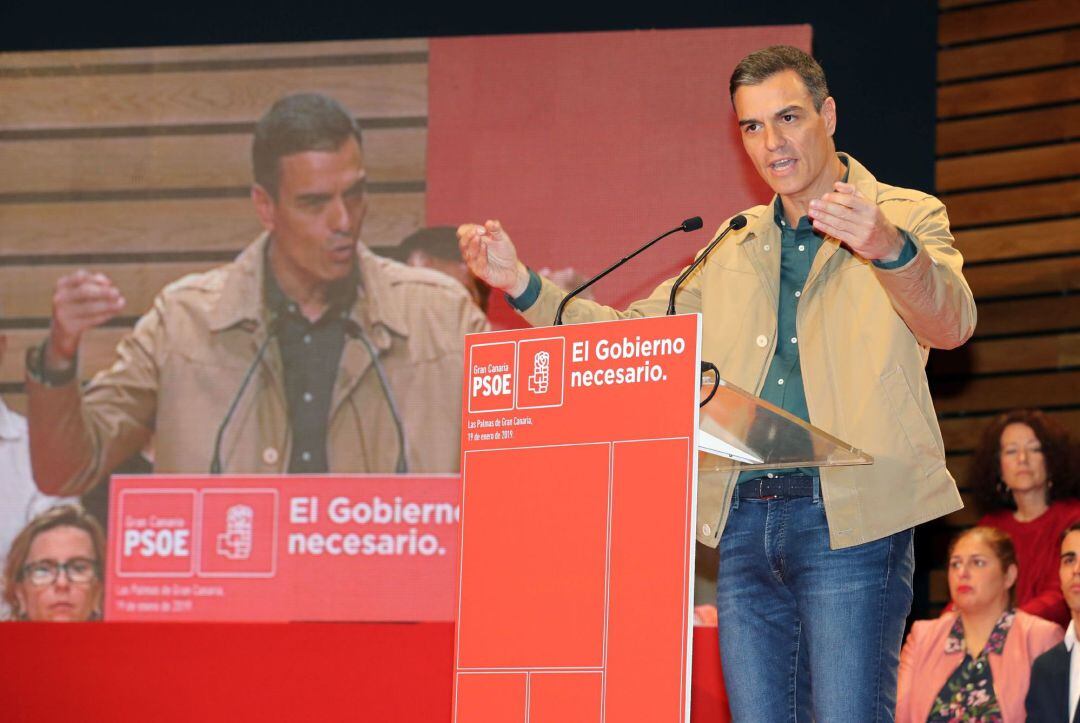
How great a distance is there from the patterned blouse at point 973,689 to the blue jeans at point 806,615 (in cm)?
187

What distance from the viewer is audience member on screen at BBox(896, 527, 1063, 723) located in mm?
3592

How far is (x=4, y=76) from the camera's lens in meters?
5.09

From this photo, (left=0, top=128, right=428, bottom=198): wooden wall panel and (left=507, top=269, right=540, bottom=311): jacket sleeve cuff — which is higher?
(left=0, top=128, right=428, bottom=198): wooden wall panel

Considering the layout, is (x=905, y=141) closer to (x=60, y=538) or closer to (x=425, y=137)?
(x=425, y=137)

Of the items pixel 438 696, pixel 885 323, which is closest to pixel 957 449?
pixel 438 696

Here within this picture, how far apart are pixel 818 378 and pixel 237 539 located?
124 inches

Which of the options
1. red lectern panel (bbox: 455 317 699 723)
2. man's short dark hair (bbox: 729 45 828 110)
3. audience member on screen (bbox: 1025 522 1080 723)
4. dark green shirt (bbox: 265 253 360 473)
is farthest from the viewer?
dark green shirt (bbox: 265 253 360 473)

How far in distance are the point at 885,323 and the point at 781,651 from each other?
48 cm

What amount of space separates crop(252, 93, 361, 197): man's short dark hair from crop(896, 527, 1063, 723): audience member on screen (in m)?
2.57

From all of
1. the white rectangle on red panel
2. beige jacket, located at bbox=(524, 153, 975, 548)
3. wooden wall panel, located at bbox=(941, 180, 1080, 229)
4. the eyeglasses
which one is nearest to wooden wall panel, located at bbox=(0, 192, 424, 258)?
the white rectangle on red panel

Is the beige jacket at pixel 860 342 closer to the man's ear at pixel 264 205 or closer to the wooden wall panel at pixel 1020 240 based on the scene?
the man's ear at pixel 264 205

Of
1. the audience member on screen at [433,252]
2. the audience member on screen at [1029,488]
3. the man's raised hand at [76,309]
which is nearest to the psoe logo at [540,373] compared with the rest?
the audience member on screen at [1029,488]

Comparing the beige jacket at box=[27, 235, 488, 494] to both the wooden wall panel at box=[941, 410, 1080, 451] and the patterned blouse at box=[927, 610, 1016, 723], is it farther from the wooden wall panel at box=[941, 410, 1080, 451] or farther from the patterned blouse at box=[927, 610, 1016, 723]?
the wooden wall panel at box=[941, 410, 1080, 451]

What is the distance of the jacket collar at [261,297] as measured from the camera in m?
4.84
